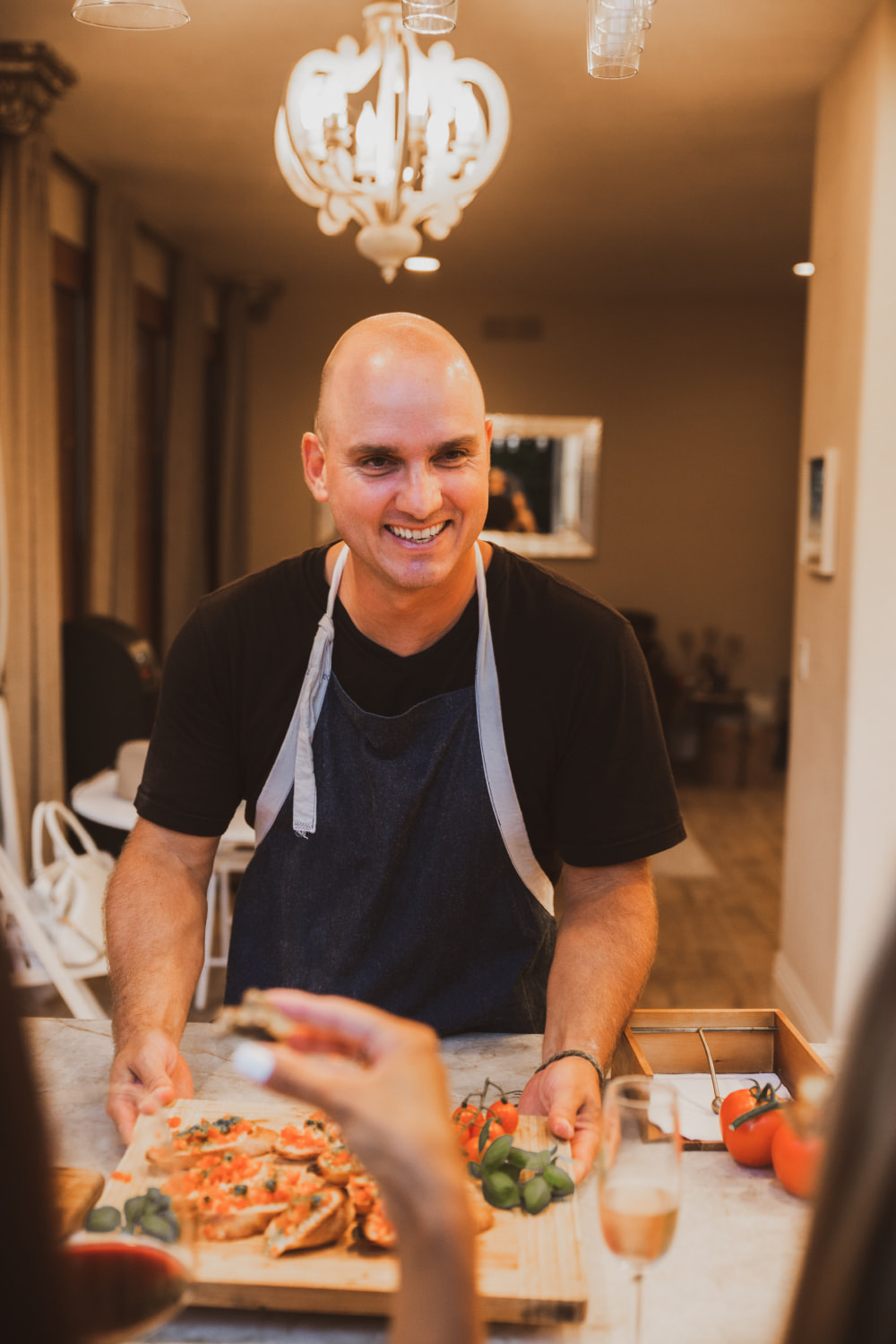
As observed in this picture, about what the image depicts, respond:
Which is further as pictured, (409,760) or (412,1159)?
(409,760)

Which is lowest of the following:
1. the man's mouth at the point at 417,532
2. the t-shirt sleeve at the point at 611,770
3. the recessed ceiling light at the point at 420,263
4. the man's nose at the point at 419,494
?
the t-shirt sleeve at the point at 611,770

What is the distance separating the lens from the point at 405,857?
153 cm

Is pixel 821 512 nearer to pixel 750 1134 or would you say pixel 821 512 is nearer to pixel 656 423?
pixel 750 1134

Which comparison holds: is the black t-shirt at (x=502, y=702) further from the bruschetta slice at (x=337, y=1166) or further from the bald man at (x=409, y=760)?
the bruschetta slice at (x=337, y=1166)

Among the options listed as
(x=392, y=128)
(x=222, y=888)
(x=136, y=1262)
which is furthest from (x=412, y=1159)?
(x=222, y=888)

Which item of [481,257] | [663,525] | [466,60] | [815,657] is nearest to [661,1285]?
[466,60]

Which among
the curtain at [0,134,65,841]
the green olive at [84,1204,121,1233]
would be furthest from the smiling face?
the curtain at [0,134,65,841]

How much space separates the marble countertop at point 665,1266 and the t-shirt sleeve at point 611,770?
0.37m

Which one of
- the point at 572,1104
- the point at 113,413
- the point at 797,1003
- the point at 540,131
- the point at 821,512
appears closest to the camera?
the point at 572,1104

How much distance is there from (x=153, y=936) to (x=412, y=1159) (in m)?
1.03

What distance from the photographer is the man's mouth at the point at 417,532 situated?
4.88 ft

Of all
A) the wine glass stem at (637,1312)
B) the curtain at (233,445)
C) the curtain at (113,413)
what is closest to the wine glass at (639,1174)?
the wine glass stem at (637,1312)

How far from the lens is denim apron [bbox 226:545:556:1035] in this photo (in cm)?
152

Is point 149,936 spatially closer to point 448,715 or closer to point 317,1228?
point 448,715
